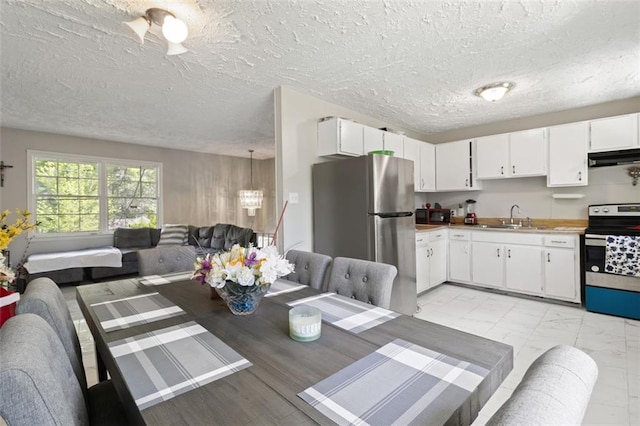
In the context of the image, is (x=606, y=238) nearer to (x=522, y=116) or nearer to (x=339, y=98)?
(x=522, y=116)

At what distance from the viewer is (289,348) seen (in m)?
1.04

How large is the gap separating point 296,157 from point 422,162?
2198 mm

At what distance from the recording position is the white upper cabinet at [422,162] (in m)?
4.24

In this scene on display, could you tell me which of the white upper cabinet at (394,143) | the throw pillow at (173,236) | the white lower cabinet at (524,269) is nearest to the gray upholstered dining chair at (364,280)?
the white upper cabinet at (394,143)

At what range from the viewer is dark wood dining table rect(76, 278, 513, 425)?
716 mm

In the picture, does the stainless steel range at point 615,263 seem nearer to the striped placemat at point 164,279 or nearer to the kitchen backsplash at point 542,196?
the kitchen backsplash at point 542,196

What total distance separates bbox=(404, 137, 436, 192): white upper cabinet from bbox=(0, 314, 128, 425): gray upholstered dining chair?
3.97 m

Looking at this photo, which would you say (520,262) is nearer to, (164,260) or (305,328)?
(305,328)

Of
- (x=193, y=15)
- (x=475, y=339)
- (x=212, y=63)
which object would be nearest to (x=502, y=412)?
(x=475, y=339)

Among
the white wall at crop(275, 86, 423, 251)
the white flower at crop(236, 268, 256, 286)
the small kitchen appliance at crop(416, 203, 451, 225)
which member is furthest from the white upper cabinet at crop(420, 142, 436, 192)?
the white flower at crop(236, 268, 256, 286)

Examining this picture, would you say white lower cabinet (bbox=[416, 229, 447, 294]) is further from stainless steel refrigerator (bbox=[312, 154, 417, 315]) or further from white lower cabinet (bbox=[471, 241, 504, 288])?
stainless steel refrigerator (bbox=[312, 154, 417, 315])

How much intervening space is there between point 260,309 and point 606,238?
3.72m

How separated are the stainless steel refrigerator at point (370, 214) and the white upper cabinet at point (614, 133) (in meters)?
2.19

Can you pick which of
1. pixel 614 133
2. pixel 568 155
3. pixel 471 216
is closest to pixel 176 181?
pixel 471 216
